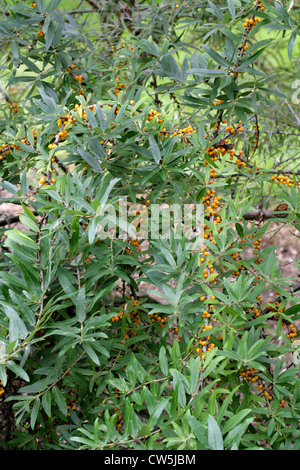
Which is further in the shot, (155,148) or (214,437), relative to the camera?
(155,148)

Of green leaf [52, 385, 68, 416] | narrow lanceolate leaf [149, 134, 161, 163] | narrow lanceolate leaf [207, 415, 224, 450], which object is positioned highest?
narrow lanceolate leaf [149, 134, 161, 163]

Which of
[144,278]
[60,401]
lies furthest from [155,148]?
[60,401]

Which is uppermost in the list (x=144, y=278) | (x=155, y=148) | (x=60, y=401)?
(x=155, y=148)

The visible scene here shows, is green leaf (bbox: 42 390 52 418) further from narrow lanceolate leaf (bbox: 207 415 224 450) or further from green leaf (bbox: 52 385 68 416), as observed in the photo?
narrow lanceolate leaf (bbox: 207 415 224 450)

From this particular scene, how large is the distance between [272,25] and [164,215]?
1.93ft

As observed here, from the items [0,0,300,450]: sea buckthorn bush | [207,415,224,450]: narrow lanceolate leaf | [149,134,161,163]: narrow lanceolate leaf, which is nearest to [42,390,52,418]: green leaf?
[0,0,300,450]: sea buckthorn bush

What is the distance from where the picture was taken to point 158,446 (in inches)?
31.9

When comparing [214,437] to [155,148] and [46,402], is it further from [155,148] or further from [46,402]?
[155,148]

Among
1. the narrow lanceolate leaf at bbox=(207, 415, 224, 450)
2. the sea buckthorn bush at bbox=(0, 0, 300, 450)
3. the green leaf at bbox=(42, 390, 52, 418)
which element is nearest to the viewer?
the narrow lanceolate leaf at bbox=(207, 415, 224, 450)

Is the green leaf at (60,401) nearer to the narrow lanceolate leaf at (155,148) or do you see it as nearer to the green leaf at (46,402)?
the green leaf at (46,402)

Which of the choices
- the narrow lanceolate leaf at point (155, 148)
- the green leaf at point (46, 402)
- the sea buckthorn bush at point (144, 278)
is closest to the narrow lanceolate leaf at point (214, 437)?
the sea buckthorn bush at point (144, 278)

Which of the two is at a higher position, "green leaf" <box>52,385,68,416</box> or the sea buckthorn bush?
the sea buckthorn bush
